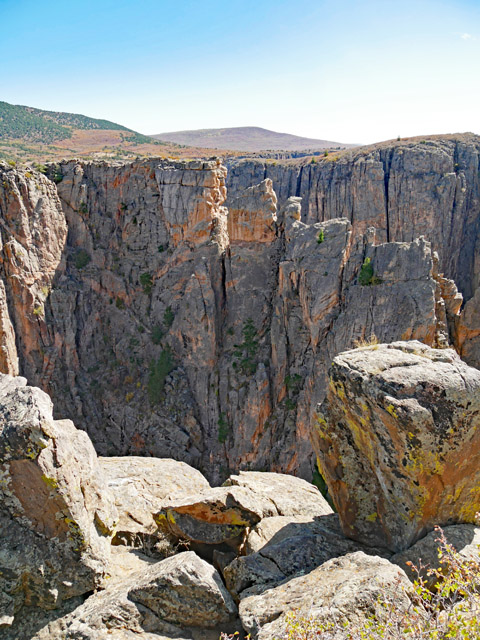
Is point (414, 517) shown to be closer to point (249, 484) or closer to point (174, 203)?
point (249, 484)

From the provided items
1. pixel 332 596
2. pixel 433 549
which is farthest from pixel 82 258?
pixel 332 596

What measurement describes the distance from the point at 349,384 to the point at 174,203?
26921 millimetres

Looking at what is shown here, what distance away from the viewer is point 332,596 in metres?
6.37

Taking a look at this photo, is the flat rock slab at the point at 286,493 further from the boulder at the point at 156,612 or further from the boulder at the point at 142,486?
the boulder at the point at 156,612

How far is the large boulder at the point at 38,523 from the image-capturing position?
7.37 m

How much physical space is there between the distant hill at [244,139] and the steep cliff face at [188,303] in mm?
124644

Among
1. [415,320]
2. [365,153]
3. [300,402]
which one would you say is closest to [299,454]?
[300,402]

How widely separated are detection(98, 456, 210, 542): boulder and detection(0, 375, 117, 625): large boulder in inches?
74.1

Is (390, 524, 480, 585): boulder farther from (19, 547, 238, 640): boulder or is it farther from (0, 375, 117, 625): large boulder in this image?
(0, 375, 117, 625): large boulder

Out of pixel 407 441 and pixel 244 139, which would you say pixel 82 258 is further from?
pixel 244 139

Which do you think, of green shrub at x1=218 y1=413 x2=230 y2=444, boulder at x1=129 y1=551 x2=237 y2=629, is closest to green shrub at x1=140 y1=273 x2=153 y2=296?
green shrub at x1=218 y1=413 x2=230 y2=444

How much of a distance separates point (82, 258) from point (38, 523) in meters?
28.7

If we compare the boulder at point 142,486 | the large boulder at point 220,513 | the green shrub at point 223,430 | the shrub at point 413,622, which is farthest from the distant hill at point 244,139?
the shrub at point 413,622

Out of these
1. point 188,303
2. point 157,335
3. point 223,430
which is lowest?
Result: point 223,430
